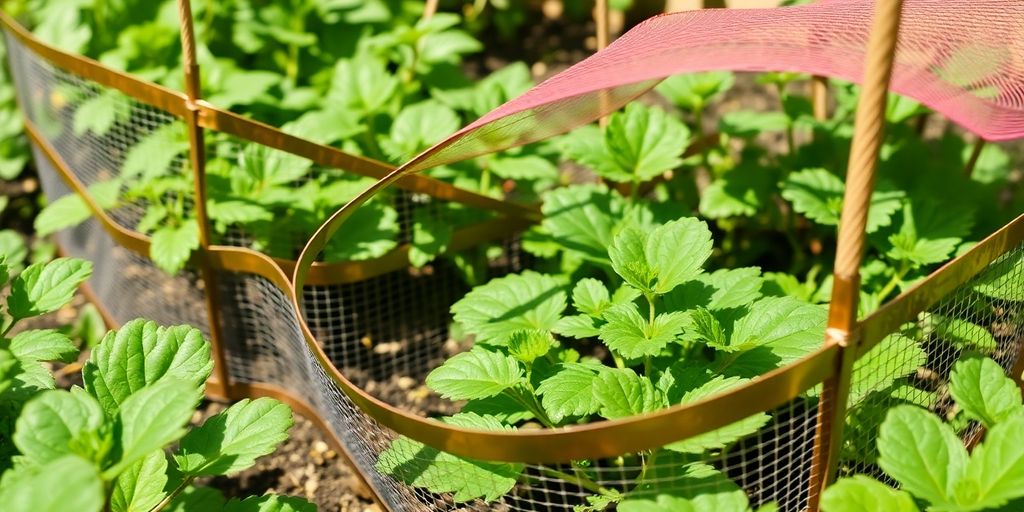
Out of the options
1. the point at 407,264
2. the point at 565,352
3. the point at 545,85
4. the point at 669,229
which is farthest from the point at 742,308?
the point at 407,264

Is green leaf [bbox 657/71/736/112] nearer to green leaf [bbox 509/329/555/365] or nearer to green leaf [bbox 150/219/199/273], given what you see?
green leaf [bbox 509/329/555/365]

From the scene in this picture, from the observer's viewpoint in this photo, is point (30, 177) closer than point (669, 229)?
No

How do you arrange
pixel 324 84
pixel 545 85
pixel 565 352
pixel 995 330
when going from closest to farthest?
pixel 545 85 → pixel 995 330 → pixel 565 352 → pixel 324 84

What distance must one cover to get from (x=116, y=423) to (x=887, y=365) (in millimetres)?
1022

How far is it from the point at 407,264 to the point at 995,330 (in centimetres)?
108

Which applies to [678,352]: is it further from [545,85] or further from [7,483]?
[7,483]

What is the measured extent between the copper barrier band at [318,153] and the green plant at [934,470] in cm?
96

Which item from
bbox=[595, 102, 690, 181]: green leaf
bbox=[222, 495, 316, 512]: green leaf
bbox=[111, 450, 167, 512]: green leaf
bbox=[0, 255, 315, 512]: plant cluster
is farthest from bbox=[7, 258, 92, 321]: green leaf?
bbox=[595, 102, 690, 181]: green leaf

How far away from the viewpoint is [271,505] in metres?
1.41

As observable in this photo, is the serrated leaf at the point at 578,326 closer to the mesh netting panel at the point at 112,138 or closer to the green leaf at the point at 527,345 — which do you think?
the green leaf at the point at 527,345

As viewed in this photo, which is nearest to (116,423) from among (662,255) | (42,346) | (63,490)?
(63,490)

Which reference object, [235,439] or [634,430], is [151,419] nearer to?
[235,439]

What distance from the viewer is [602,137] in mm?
2094

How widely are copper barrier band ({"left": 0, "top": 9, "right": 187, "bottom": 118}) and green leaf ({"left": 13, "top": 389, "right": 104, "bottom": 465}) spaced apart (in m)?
0.73
